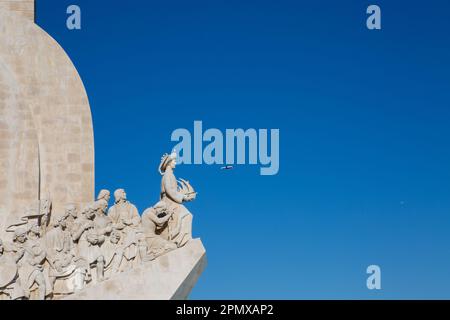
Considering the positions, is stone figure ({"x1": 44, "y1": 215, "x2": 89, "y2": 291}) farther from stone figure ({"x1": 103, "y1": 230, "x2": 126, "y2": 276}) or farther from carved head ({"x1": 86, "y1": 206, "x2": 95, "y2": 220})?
carved head ({"x1": 86, "y1": 206, "x2": 95, "y2": 220})

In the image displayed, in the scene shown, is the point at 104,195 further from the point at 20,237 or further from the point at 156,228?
the point at 20,237

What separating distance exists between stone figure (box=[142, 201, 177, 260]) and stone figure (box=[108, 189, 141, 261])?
0.54 feet

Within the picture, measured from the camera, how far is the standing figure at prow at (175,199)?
2253cm

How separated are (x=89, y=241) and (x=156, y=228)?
1.25 m

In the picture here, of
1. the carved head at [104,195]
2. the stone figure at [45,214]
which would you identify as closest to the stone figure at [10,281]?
the stone figure at [45,214]

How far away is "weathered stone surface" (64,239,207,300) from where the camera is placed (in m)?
21.6

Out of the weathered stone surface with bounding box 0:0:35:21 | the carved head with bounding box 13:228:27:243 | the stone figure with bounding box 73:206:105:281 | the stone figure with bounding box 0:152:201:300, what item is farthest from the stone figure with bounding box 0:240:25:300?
the weathered stone surface with bounding box 0:0:35:21

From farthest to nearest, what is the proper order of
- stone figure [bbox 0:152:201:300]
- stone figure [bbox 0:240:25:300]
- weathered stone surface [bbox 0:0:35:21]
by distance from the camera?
weathered stone surface [bbox 0:0:35:21], stone figure [bbox 0:152:201:300], stone figure [bbox 0:240:25:300]

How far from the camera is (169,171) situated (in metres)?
23.0

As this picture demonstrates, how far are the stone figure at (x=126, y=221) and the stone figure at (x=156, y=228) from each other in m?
0.17

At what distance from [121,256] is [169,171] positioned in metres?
1.89
